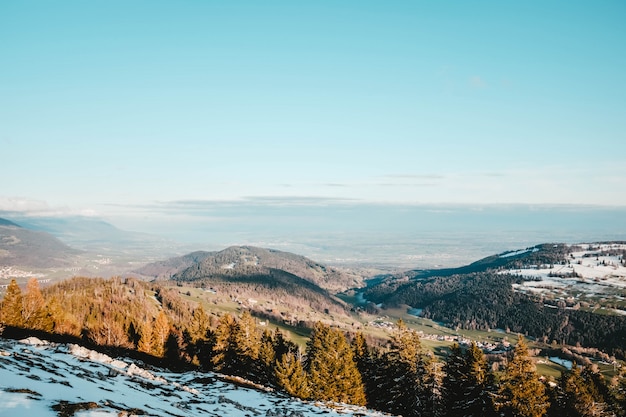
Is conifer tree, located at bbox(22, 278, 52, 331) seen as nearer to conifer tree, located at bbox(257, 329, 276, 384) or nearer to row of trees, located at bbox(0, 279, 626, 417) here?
row of trees, located at bbox(0, 279, 626, 417)

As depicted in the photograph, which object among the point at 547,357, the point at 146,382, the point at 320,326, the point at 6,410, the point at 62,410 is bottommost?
the point at 547,357

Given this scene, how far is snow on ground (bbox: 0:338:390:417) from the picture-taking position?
47.8 ft

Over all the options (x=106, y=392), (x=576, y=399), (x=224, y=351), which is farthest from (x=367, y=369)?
(x=106, y=392)

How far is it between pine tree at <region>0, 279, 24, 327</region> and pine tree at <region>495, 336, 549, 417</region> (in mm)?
64429

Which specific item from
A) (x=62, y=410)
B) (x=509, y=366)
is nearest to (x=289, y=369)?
(x=509, y=366)

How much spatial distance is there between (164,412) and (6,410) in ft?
32.5

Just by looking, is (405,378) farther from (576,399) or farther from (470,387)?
(576,399)

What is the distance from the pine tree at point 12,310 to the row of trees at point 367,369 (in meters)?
0.14

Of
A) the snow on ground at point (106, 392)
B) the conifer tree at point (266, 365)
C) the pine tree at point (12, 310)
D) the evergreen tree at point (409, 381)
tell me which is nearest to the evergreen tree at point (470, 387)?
the evergreen tree at point (409, 381)

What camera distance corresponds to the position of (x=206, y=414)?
25.1 meters

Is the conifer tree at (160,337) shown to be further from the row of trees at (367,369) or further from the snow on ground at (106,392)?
the snow on ground at (106,392)

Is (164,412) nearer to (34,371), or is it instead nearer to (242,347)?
(34,371)

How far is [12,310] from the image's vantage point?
51.5 metres

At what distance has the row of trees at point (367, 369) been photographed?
43.2m
